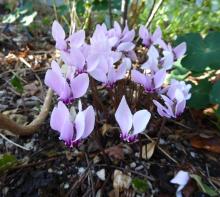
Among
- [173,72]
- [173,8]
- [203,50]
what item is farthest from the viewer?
[173,8]

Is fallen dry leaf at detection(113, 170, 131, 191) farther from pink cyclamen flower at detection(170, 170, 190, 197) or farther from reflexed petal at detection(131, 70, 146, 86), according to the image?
reflexed petal at detection(131, 70, 146, 86)

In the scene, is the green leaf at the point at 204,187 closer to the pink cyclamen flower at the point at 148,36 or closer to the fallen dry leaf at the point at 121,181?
the fallen dry leaf at the point at 121,181

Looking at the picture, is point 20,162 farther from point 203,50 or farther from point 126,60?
point 203,50

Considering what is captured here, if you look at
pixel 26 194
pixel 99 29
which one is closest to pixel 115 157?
A: pixel 26 194

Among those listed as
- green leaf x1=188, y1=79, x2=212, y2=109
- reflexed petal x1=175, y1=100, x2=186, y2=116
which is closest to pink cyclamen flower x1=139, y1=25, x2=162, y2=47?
green leaf x1=188, y1=79, x2=212, y2=109

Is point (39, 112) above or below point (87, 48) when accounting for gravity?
below

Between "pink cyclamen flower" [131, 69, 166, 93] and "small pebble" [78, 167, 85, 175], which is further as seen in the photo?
"small pebble" [78, 167, 85, 175]

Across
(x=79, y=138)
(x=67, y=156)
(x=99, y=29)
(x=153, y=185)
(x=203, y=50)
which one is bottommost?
(x=153, y=185)
